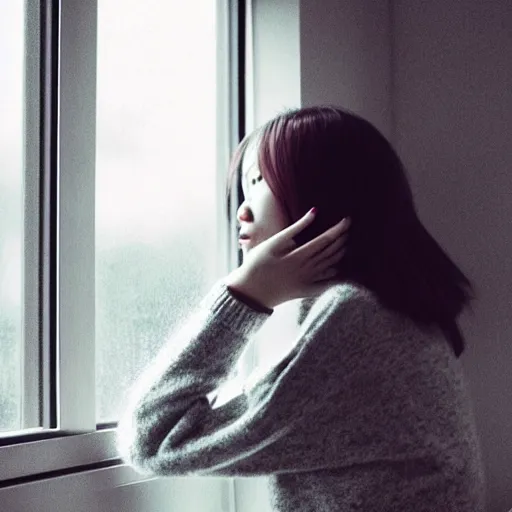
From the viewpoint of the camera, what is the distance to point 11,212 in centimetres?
101

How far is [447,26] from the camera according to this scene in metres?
1.42

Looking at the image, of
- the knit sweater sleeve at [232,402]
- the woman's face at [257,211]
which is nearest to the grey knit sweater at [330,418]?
the knit sweater sleeve at [232,402]

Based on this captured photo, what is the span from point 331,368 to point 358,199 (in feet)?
0.72

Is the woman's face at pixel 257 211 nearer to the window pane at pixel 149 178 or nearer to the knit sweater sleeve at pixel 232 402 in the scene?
the knit sweater sleeve at pixel 232 402

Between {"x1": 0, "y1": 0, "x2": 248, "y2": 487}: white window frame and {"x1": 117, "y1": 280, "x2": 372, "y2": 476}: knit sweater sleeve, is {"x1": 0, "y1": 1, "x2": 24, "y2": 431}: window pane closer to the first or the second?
{"x1": 0, "y1": 0, "x2": 248, "y2": 487}: white window frame

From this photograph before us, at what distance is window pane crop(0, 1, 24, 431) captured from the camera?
1.00 meters

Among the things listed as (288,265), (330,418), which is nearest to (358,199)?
(288,265)

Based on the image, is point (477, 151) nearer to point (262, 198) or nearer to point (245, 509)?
point (262, 198)

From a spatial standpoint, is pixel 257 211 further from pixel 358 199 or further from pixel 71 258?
pixel 71 258

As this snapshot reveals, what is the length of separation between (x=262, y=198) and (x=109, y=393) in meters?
0.38

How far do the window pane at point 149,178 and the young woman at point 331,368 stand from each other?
24 centimetres

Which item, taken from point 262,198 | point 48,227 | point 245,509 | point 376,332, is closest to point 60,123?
point 48,227

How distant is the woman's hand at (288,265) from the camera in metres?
0.91

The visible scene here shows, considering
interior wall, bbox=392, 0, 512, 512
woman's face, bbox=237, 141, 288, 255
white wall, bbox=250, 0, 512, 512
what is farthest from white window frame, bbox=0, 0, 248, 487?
interior wall, bbox=392, 0, 512, 512
